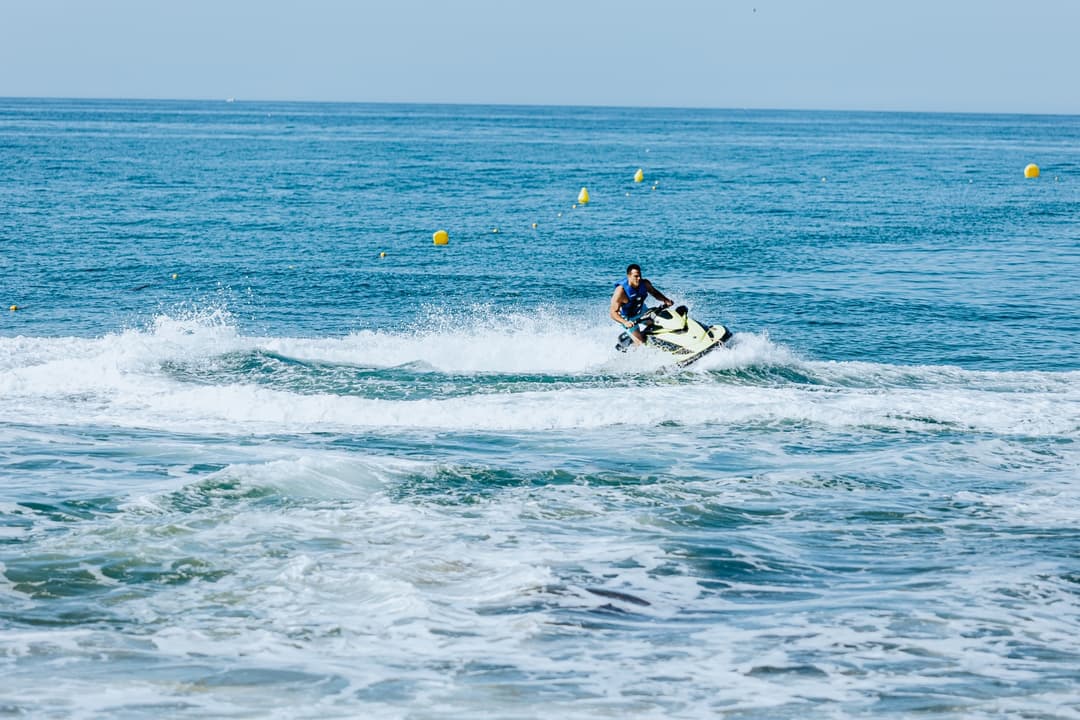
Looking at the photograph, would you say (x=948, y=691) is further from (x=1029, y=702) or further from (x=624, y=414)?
(x=624, y=414)

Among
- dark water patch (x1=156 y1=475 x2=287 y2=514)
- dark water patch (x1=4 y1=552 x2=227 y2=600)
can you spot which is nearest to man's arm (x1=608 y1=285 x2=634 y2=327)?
dark water patch (x1=156 y1=475 x2=287 y2=514)

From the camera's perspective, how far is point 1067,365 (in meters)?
20.1

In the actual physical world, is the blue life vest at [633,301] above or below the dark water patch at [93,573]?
above

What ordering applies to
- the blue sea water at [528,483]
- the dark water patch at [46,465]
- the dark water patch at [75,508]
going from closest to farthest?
1. the blue sea water at [528,483]
2. the dark water patch at [75,508]
3. the dark water patch at [46,465]

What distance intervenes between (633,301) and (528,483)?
665 centimetres

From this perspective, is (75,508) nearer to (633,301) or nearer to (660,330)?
(633,301)

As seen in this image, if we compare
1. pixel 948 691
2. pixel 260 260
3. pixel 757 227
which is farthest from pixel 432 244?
pixel 948 691

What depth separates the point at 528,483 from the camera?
12820mm

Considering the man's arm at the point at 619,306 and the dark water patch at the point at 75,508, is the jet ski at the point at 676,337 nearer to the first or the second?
the man's arm at the point at 619,306

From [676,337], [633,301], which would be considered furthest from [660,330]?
[633,301]

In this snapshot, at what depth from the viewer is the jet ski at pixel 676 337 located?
18.9m

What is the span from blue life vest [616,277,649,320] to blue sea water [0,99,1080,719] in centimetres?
75

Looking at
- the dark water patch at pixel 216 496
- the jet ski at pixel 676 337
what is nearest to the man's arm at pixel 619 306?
the jet ski at pixel 676 337

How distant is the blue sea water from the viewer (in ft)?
26.3
